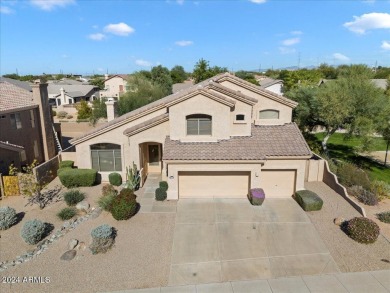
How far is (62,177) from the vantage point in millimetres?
20688

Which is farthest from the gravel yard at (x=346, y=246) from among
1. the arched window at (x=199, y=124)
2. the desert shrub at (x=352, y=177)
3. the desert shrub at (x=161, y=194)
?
the desert shrub at (x=161, y=194)

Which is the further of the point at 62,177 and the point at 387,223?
the point at 62,177

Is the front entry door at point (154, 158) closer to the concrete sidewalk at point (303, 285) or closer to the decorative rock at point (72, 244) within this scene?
the decorative rock at point (72, 244)

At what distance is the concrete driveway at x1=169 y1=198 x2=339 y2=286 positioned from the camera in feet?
39.5

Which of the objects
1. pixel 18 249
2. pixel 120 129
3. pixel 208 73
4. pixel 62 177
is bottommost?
pixel 18 249

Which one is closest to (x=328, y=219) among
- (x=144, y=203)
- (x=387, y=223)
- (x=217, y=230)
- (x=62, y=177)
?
(x=387, y=223)

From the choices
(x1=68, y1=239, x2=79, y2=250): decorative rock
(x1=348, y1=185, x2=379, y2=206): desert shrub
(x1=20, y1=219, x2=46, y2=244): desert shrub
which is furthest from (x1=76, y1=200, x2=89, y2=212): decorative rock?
(x1=348, y1=185, x2=379, y2=206): desert shrub

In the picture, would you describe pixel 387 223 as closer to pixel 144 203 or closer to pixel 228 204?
pixel 228 204

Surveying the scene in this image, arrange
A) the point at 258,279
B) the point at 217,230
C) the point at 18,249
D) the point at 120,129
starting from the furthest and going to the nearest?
1. the point at 120,129
2. the point at 217,230
3. the point at 18,249
4. the point at 258,279

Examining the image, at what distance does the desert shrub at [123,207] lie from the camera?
1595 cm

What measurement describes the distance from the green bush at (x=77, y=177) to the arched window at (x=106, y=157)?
1.04 meters

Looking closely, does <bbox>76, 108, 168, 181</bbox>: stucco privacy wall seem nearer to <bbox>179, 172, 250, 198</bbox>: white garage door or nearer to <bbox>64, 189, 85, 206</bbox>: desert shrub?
<bbox>64, 189, 85, 206</bbox>: desert shrub

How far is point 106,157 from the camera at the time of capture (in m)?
22.0

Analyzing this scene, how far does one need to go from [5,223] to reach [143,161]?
9.95m
